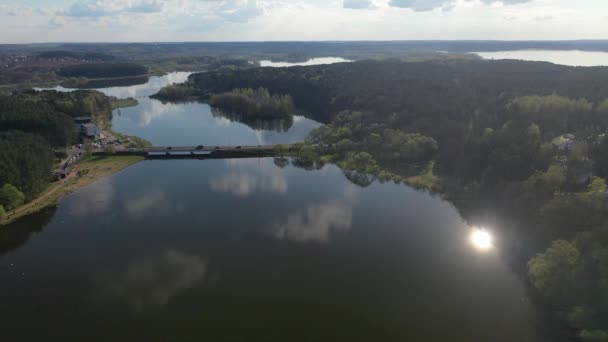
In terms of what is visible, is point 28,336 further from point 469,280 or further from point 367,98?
point 367,98

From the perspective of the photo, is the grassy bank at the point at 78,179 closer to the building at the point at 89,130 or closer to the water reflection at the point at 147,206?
the water reflection at the point at 147,206

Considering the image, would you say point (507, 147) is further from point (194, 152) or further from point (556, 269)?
point (194, 152)

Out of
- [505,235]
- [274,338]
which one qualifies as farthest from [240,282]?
[505,235]

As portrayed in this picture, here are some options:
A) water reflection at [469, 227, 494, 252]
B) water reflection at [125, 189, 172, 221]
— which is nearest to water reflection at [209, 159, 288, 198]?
water reflection at [125, 189, 172, 221]

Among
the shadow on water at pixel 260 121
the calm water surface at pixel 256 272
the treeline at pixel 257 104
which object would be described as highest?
the treeline at pixel 257 104

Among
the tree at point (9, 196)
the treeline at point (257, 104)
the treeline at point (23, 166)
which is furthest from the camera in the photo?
the treeline at point (257, 104)

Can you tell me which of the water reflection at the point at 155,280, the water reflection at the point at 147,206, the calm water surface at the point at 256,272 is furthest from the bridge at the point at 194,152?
the water reflection at the point at 155,280
